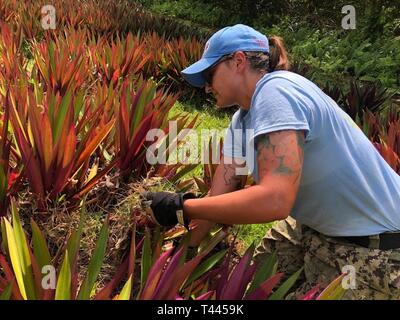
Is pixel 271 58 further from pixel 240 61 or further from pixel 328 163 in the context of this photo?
pixel 328 163

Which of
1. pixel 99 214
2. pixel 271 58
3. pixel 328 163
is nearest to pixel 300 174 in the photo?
pixel 328 163

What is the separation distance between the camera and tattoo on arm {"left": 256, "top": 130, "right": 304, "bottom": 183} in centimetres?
149

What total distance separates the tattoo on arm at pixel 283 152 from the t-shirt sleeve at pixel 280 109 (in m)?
0.02

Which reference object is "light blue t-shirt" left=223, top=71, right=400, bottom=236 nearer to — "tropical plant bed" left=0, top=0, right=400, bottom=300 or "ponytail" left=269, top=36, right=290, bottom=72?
"ponytail" left=269, top=36, right=290, bottom=72

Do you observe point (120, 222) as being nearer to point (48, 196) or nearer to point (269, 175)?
point (48, 196)

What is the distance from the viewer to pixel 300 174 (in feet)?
5.06

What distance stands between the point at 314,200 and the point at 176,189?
0.69m

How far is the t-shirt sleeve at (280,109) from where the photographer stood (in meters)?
1.50

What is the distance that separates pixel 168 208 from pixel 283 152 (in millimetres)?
501

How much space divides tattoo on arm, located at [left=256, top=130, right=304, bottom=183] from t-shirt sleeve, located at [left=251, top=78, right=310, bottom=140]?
2cm

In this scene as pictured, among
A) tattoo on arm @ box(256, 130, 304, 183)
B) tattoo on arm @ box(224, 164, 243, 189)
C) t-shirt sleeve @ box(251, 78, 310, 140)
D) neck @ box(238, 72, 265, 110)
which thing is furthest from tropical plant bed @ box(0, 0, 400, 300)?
neck @ box(238, 72, 265, 110)

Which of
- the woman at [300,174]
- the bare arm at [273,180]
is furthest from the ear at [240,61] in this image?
the bare arm at [273,180]

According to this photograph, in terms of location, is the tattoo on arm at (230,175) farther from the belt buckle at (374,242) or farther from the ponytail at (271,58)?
the belt buckle at (374,242)
